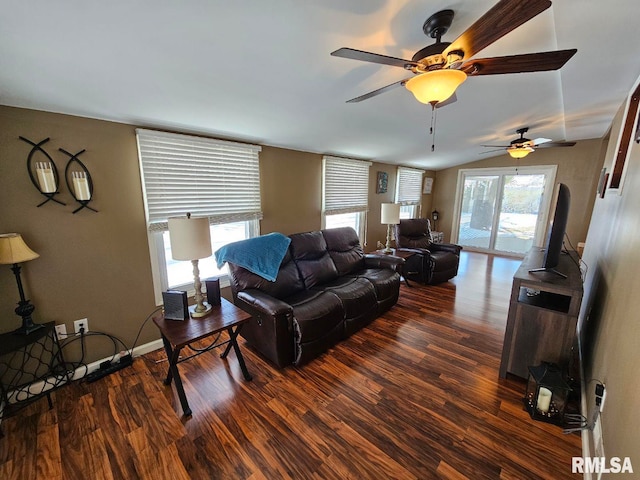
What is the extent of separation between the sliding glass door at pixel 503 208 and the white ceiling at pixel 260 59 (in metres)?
3.09

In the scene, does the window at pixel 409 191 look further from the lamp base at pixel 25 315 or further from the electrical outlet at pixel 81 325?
the lamp base at pixel 25 315

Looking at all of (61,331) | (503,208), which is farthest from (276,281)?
(503,208)

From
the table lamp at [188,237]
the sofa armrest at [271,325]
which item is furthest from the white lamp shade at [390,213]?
the table lamp at [188,237]

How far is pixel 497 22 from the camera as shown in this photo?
101cm

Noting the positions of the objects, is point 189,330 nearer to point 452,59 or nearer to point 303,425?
point 303,425

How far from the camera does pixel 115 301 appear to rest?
2168 mm

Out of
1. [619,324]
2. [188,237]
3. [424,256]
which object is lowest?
[424,256]

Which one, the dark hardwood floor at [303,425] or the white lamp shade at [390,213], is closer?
the dark hardwood floor at [303,425]

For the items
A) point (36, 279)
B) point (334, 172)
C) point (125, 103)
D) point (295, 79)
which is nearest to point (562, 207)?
point (295, 79)

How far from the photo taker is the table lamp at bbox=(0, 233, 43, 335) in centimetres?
155

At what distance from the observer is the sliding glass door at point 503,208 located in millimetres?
5355

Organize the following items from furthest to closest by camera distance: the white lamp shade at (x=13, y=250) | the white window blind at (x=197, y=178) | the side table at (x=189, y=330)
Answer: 1. the white window blind at (x=197, y=178)
2. the side table at (x=189, y=330)
3. the white lamp shade at (x=13, y=250)

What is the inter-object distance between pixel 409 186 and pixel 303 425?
527cm

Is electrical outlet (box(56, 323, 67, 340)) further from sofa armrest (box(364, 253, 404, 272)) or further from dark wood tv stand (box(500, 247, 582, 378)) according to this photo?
dark wood tv stand (box(500, 247, 582, 378))
